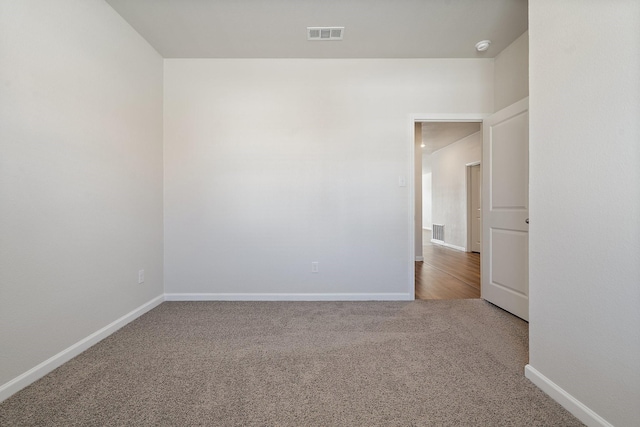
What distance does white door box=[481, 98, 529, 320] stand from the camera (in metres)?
2.33

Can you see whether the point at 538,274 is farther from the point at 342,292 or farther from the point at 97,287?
the point at 97,287

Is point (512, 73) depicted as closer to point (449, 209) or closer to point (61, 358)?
point (61, 358)

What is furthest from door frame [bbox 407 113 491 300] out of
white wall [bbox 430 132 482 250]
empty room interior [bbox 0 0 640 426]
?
white wall [bbox 430 132 482 250]

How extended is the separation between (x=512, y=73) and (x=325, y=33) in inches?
74.4

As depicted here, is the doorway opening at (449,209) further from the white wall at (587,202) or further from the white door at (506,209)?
the white wall at (587,202)

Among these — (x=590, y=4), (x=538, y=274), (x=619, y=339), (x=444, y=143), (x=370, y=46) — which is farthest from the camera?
(x=444, y=143)

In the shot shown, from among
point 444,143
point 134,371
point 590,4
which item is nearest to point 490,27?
point 590,4

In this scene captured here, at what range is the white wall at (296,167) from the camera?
9.35 feet

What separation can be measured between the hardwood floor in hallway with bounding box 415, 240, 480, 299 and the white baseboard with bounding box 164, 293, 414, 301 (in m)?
0.39

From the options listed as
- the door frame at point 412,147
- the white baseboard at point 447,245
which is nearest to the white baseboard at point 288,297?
the door frame at point 412,147

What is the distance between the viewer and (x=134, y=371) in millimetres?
1599

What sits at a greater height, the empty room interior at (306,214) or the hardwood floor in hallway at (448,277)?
the empty room interior at (306,214)

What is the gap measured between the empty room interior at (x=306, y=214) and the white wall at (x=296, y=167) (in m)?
0.02

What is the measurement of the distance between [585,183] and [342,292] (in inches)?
85.7
